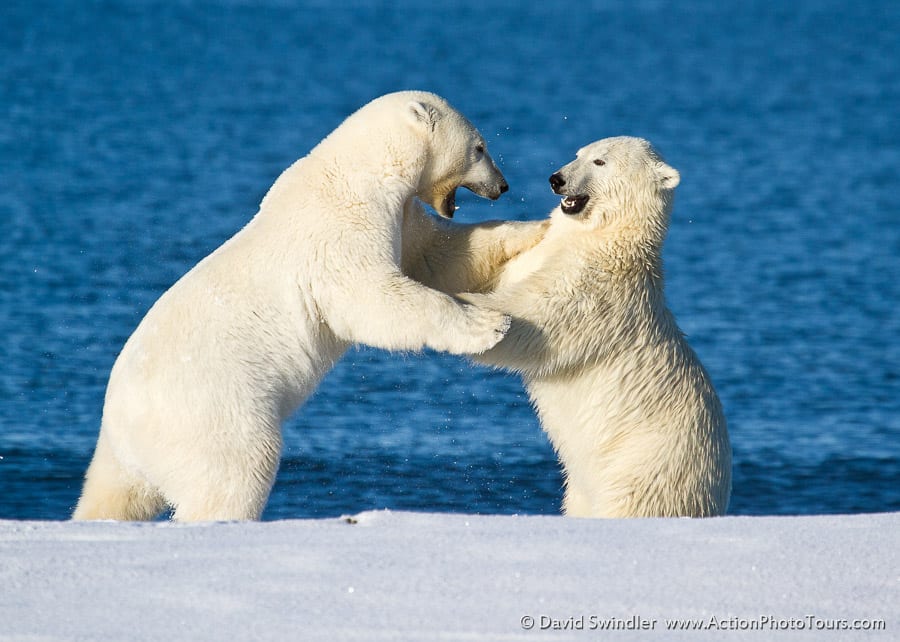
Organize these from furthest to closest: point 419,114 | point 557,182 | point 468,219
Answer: point 468,219 → point 557,182 → point 419,114

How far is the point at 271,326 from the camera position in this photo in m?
5.33

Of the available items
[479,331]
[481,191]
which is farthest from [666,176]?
[479,331]

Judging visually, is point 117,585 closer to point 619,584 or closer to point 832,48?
point 619,584

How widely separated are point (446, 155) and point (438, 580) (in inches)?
95.9

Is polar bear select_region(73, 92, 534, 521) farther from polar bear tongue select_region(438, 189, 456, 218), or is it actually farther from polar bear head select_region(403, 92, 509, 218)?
polar bear tongue select_region(438, 189, 456, 218)

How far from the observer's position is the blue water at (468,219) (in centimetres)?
909

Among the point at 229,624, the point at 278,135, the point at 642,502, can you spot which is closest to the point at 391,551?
the point at 229,624

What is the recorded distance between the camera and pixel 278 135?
24938 mm

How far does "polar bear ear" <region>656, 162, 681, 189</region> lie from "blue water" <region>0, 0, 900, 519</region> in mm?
2804

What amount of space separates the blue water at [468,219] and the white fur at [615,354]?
8.15 ft

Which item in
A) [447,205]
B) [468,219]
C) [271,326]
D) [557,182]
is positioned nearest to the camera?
[271,326]

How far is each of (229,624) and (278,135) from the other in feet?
71.8

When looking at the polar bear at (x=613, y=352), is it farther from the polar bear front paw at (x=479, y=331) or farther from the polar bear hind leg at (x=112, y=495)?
the polar bear hind leg at (x=112, y=495)

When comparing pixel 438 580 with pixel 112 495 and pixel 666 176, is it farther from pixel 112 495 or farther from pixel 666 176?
pixel 666 176
